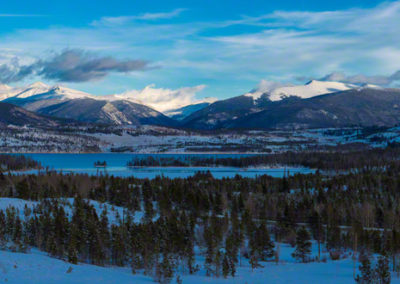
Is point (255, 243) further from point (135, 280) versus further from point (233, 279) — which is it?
point (135, 280)

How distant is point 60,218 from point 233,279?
21.1m

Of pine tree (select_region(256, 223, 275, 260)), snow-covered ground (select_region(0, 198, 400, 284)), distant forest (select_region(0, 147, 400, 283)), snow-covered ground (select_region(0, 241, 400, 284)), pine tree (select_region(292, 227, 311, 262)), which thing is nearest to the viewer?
snow-covered ground (select_region(0, 241, 400, 284))

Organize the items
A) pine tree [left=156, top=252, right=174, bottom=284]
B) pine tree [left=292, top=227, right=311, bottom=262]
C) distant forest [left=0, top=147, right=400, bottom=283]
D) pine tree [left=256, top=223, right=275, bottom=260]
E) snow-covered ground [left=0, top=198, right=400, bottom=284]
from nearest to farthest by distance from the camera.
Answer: snow-covered ground [left=0, top=198, right=400, bottom=284], pine tree [left=156, top=252, right=174, bottom=284], distant forest [left=0, top=147, right=400, bottom=283], pine tree [left=256, top=223, right=275, bottom=260], pine tree [left=292, top=227, right=311, bottom=262]

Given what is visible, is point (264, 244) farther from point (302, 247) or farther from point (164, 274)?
point (164, 274)

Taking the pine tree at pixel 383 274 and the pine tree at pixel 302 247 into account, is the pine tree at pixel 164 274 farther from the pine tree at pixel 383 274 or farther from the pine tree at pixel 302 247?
the pine tree at pixel 302 247

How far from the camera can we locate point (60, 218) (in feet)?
165

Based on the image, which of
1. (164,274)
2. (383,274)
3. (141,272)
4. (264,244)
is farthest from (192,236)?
(383,274)

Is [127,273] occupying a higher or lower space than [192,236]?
higher

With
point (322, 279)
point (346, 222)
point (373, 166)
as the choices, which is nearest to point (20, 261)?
point (322, 279)

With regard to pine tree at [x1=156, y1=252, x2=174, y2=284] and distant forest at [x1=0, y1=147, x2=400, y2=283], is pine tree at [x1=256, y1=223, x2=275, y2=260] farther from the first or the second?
pine tree at [x1=156, y1=252, x2=174, y2=284]

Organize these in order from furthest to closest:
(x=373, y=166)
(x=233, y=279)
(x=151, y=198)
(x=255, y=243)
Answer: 1. (x=373, y=166)
2. (x=151, y=198)
3. (x=255, y=243)
4. (x=233, y=279)

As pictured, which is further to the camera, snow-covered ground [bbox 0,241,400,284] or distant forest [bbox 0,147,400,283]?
distant forest [bbox 0,147,400,283]

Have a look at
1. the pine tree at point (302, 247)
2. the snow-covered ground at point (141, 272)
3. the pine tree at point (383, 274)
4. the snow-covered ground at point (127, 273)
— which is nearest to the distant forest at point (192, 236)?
the pine tree at point (383, 274)

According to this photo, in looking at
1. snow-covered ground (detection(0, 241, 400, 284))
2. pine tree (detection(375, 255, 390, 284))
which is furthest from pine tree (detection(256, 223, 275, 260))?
pine tree (detection(375, 255, 390, 284))
